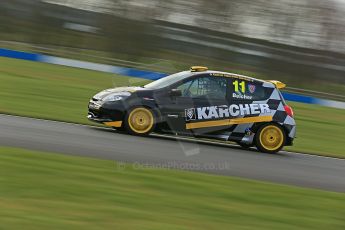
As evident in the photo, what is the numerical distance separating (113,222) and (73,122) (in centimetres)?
761

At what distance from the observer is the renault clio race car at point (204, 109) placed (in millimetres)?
11992

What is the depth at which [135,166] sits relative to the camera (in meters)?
9.00

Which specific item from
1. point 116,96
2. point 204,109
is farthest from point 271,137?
point 116,96

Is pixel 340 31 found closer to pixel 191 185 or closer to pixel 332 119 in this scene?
pixel 332 119

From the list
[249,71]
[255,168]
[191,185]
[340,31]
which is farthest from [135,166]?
[340,31]

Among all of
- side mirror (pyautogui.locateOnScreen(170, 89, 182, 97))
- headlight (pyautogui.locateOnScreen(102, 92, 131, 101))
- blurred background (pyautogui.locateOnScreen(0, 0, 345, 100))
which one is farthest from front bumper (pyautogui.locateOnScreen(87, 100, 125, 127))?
blurred background (pyautogui.locateOnScreen(0, 0, 345, 100))

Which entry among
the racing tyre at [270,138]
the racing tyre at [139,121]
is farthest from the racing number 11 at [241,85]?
the racing tyre at [139,121]

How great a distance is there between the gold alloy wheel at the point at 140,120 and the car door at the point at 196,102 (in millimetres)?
379

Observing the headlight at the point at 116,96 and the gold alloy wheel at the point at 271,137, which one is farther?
the gold alloy wheel at the point at 271,137

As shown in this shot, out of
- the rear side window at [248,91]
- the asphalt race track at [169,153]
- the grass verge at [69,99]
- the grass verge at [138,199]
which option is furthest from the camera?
the grass verge at [69,99]

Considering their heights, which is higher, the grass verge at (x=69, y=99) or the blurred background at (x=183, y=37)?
the blurred background at (x=183, y=37)

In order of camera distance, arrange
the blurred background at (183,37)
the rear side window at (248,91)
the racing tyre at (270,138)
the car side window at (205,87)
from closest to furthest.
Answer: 1. the car side window at (205,87)
2. the rear side window at (248,91)
3. the racing tyre at (270,138)
4. the blurred background at (183,37)

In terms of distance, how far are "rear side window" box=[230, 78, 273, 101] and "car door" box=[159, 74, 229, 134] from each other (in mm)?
195

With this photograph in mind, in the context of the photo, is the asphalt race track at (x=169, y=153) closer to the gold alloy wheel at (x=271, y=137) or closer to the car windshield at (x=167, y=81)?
the gold alloy wheel at (x=271, y=137)
